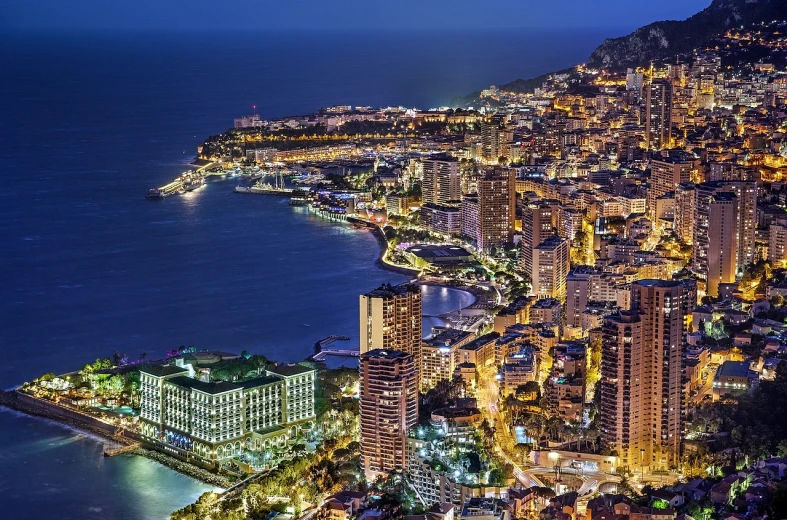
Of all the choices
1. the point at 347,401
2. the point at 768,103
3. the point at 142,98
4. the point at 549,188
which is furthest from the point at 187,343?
the point at 142,98

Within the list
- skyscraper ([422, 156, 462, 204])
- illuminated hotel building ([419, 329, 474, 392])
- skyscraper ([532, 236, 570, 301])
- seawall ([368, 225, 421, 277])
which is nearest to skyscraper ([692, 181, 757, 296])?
skyscraper ([532, 236, 570, 301])

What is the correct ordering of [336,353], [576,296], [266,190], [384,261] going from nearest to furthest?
1. [336,353]
2. [576,296]
3. [384,261]
4. [266,190]

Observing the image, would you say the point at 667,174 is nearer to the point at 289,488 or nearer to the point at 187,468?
the point at 187,468

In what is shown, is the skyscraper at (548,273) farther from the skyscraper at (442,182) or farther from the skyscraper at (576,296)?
the skyscraper at (442,182)

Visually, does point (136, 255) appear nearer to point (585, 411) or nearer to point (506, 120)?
point (585, 411)

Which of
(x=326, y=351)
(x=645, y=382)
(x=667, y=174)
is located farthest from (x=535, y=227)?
(x=645, y=382)

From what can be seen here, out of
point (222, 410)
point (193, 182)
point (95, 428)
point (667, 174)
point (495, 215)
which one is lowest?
point (95, 428)
